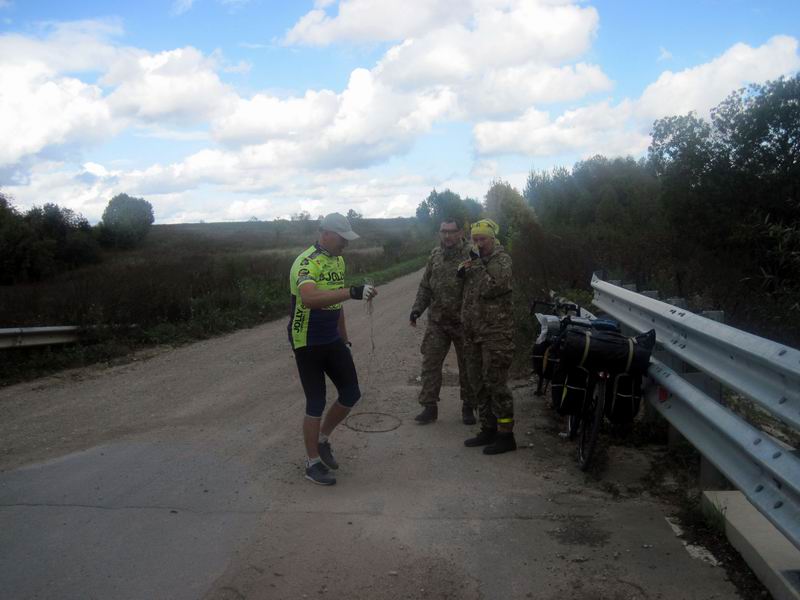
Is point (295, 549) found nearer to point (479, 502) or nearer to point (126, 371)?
point (479, 502)

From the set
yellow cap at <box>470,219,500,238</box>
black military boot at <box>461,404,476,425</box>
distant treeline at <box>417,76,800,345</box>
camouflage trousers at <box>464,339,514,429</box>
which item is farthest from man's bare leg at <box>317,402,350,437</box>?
distant treeline at <box>417,76,800,345</box>

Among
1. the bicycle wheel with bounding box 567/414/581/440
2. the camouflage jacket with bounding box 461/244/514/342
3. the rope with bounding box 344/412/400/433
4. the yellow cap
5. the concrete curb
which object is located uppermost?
the yellow cap

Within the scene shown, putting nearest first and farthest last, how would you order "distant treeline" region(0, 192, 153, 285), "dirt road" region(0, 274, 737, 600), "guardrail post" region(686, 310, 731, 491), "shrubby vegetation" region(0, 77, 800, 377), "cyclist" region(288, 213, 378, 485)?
1. "dirt road" region(0, 274, 737, 600)
2. "guardrail post" region(686, 310, 731, 491)
3. "cyclist" region(288, 213, 378, 485)
4. "shrubby vegetation" region(0, 77, 800, 377)
5. "distant treeline" region(0, 192, 153, 285)

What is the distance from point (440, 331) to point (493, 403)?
48.8 inches

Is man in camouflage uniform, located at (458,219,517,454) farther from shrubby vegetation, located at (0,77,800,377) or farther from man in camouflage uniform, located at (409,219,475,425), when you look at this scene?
shrubby vegetation, located at (0,77,800,377)

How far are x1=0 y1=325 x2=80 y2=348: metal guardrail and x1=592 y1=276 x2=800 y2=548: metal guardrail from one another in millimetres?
8516

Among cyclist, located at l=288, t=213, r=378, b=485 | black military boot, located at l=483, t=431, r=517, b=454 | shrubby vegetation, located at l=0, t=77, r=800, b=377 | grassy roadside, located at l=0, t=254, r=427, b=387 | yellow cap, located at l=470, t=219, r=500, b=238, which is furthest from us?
shrubby vegetation, located at l=0, t=77, r=800, b=377

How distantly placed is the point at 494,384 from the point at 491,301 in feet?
2.42

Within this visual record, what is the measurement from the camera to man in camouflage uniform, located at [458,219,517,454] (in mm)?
5863

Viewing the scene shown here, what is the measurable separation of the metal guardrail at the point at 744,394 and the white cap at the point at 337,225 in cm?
247

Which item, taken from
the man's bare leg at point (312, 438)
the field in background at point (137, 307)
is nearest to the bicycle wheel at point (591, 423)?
the man's bare leg at point (312, 438)

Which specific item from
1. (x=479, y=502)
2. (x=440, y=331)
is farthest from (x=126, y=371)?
(x=479, y=502)

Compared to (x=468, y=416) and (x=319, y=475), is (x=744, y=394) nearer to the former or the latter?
(x=319, y=475)

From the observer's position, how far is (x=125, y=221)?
45031mm
